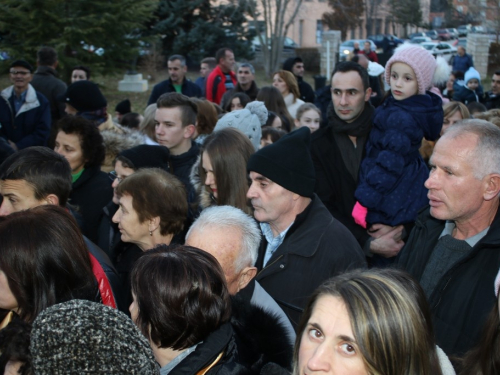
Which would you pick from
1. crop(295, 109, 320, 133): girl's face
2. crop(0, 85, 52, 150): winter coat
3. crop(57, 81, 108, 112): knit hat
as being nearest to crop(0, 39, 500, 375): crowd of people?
crop(57, 81, 108, 112): knit hat

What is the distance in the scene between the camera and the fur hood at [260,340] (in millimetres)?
2314

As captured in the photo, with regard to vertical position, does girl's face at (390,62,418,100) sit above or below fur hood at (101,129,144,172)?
above

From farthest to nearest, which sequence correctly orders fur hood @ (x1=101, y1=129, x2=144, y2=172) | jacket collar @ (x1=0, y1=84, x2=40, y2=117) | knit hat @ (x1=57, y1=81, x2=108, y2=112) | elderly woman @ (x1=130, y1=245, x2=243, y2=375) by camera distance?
1. jacket collar @ (x1=0, y1=84, x2=40, y2=117)
2. knit hat @ (x1=57, y1=81, x2=108, y2=112)
3. fur hood @ (x1=101, y1=129, x2=144, y2=172)
4. elderly woman @ (x1=130, y1=245, x2=243, y2=375)

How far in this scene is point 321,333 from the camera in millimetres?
2027

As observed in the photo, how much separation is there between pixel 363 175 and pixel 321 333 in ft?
7.60

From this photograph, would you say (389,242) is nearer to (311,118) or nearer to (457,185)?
(457,185)

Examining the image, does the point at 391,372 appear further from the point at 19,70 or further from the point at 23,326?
the point at 19,70

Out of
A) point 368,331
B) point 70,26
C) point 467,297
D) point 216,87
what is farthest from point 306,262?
point 70,26

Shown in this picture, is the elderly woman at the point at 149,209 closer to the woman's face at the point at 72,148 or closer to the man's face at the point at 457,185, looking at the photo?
the woman's face at the point at 72,148

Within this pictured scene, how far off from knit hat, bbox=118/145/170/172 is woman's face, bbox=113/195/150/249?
95cm

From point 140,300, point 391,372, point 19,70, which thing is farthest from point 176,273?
point 19,70

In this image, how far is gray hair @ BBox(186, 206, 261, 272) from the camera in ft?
10.1

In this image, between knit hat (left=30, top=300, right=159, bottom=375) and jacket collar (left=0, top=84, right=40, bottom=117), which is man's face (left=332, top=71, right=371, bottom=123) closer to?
knit hat (left=30, top=300, right=159, bottom=375)

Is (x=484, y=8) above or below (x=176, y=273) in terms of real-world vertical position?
above
